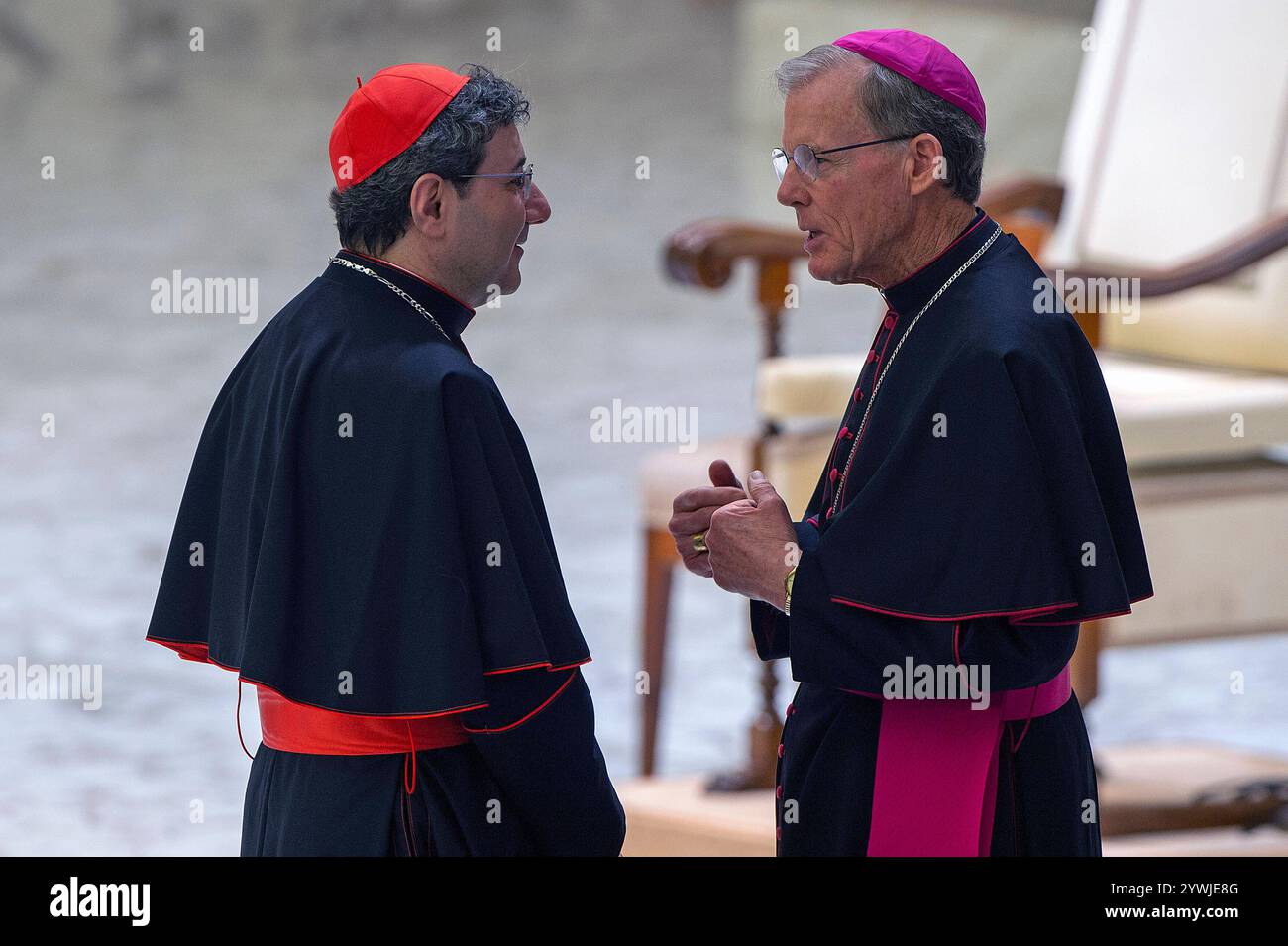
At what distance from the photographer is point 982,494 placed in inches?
82.8

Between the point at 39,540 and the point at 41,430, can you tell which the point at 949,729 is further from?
the point at 41,430

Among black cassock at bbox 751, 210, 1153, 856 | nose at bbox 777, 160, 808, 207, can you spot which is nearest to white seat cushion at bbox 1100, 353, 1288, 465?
black cassock at bbox 751, 210, 1153, 856

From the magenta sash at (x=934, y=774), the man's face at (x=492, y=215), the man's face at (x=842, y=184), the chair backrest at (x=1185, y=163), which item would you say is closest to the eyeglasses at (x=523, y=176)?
the man's face at (x=492, y=215)

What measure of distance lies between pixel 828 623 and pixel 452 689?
1.35ft

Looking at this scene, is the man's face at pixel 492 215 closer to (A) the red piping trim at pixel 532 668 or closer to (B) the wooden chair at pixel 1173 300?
(A) the red piping trim at pixel 532 668

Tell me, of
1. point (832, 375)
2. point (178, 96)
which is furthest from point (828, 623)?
point (178, 96)

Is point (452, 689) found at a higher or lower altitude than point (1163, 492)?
lower

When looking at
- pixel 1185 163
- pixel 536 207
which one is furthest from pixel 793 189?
pixel 1185 163

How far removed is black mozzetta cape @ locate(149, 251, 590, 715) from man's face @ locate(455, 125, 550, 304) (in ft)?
0.24

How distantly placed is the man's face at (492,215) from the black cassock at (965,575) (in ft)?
1.48

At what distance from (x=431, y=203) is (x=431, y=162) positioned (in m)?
0.04

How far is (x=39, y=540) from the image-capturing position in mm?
6449

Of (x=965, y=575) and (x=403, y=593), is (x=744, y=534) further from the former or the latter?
(x=403, y=593)

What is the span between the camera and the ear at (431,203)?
83.2 inches
